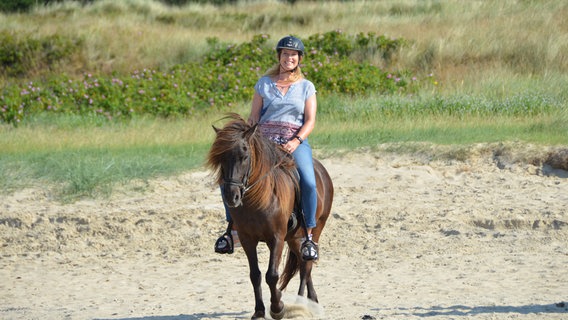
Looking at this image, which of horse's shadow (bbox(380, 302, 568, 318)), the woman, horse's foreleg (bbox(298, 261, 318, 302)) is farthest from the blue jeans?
horse's shadow (bbox(380, 302, 568, 318))

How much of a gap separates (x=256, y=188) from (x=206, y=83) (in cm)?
1351

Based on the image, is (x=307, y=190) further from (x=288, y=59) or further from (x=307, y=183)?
(x=288, y=59)

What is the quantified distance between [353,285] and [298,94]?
92.5 inches

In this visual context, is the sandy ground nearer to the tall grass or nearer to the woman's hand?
the woman's hand

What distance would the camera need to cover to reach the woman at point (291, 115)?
23.4 feet

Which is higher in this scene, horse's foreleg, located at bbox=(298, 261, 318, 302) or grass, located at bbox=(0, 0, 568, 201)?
horse's foreleg, located at bbox=(298, 261, 318, 302)

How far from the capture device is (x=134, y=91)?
19484mm

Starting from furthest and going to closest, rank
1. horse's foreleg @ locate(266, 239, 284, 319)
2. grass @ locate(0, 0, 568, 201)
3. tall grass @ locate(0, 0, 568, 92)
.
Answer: tall grass @ locate(0, 0, 568, 92) → grass @ locate(0, 0, 568, 201) → horse's foreleg @ locate(266, 239, 284, 319)

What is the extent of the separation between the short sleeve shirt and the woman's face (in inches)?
5.8

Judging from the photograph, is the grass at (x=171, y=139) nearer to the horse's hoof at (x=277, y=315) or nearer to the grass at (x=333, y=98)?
the grass at (x=333, y=98)

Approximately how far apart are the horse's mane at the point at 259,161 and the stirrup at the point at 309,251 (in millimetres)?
466

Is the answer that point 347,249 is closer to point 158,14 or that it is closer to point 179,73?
point 179,73

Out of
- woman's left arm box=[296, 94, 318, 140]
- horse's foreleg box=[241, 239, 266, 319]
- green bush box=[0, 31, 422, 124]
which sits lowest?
green bush box=[0, 31, 422, 124]

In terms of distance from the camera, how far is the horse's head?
6.18 m
